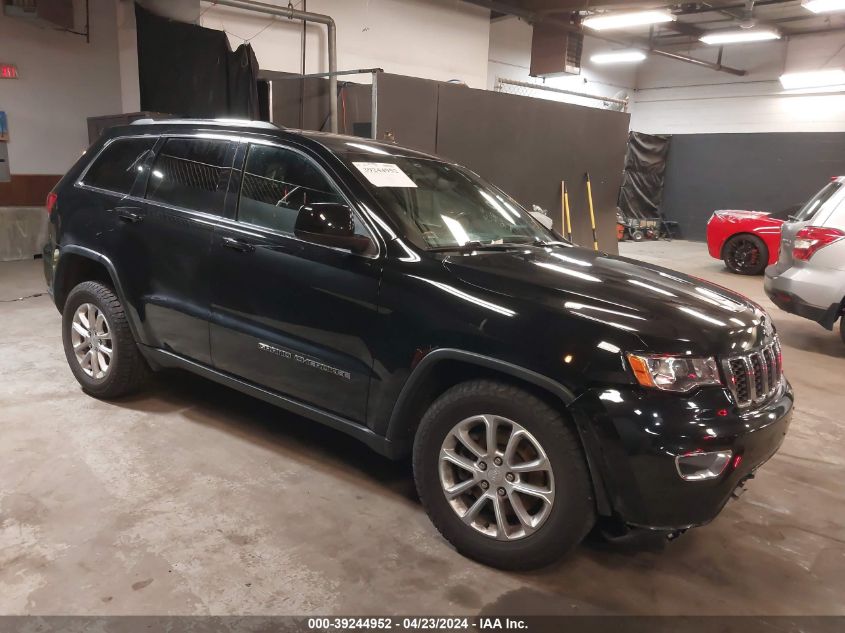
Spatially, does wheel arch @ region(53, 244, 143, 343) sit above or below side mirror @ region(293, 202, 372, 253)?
below

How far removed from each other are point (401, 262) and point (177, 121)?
1.88 meters

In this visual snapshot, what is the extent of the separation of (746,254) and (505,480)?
1023 centimetres

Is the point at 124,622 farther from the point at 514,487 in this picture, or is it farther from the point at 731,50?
the point at 731,50

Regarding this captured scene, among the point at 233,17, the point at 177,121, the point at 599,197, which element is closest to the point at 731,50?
the point at 599,197

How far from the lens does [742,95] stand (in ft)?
57.8

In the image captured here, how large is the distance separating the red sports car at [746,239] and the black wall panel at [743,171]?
5612mm

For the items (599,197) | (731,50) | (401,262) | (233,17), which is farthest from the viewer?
(731,50)

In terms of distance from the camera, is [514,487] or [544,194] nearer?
[514,487]

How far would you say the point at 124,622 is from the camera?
2.13 m

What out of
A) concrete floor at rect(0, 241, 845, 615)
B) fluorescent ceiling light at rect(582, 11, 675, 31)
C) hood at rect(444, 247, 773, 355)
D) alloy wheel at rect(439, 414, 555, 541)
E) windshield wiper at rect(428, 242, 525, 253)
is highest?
fluorescent ceiling light at rect(582, 11, 675, 31)

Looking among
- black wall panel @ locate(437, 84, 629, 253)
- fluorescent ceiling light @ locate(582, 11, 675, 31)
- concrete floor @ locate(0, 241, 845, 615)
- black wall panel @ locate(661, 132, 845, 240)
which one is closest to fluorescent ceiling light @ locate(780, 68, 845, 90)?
black wall panel @ locate(661, 132, 845, 240)

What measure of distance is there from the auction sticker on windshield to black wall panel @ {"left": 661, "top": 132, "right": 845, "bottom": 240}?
52.2ft

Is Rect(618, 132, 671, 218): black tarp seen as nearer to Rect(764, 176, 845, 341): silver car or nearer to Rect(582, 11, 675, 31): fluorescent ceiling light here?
Rect(582, 11, 675, 31): fluorescent ceiling light

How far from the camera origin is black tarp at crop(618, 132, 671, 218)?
56.3 feet
